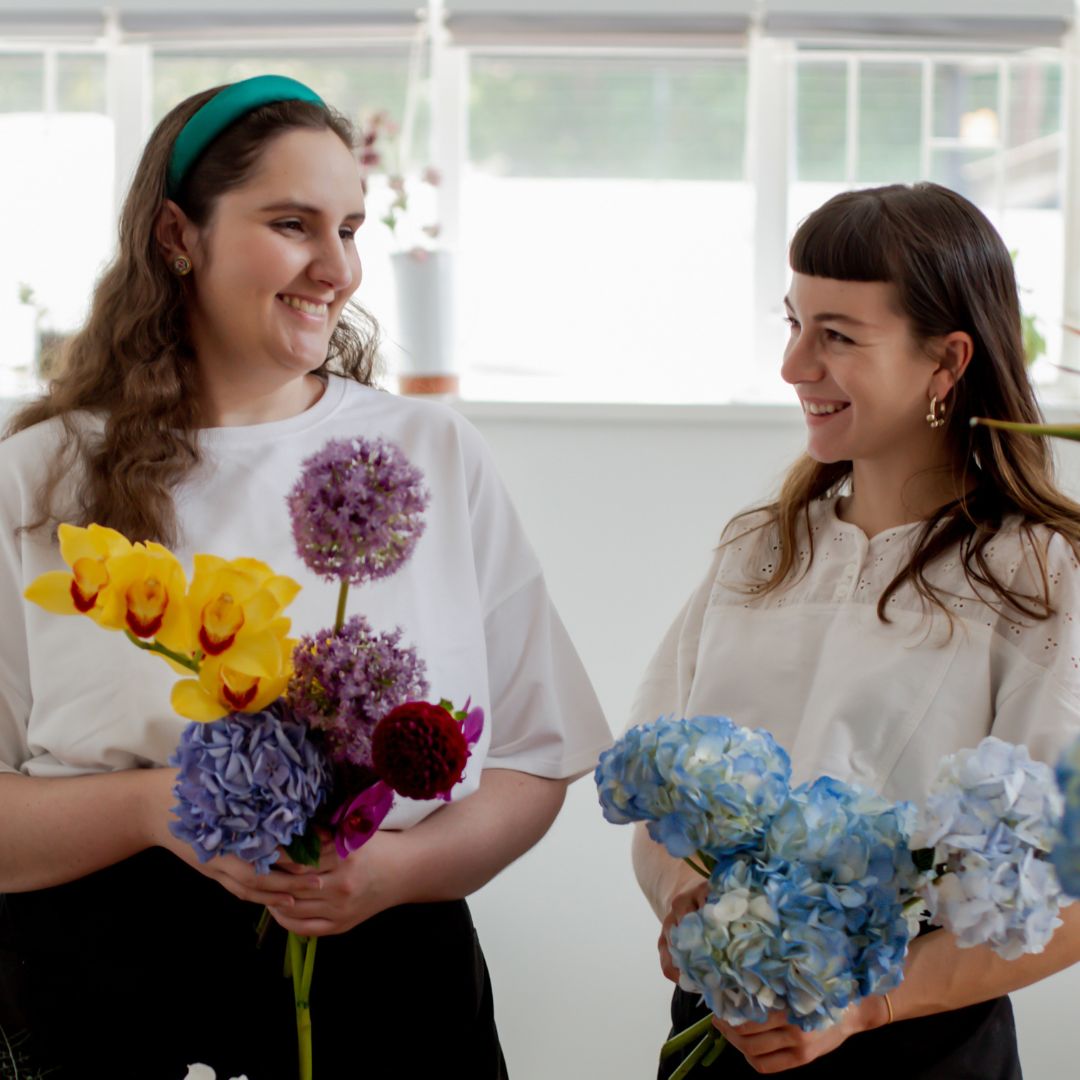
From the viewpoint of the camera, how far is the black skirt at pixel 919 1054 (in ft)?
4.12

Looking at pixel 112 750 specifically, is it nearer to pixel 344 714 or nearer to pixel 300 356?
pixel 300 356

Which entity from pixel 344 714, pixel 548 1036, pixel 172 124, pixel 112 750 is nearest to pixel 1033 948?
pixel 344 714

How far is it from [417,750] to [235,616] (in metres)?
0.13

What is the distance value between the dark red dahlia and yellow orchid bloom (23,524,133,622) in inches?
7.1

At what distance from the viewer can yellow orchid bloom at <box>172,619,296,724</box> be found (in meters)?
0.78

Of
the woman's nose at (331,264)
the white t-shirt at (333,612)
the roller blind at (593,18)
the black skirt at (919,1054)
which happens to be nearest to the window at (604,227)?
the roller blind at (593,18)

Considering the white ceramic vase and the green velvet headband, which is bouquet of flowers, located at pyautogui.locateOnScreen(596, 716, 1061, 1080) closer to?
the green velvet headband

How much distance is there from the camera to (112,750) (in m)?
1.31

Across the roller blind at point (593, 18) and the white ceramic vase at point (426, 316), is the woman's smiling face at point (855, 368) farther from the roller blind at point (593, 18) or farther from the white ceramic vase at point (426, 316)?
the roller blind at point (593, 18)

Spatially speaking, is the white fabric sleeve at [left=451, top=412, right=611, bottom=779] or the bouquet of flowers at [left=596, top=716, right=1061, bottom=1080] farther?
the white fabric sleeve at [left=451, top=412, right=611, bottom=779]

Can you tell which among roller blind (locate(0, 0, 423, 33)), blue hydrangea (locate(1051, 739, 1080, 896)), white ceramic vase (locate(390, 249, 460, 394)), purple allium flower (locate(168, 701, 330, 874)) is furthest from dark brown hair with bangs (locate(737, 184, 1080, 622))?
roller blind (locate(0, 0, 423, 33))

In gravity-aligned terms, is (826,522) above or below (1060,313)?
below

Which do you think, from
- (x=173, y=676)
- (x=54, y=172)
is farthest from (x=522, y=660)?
(x=54, y=172)

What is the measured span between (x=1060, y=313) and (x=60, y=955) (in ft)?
9.04
